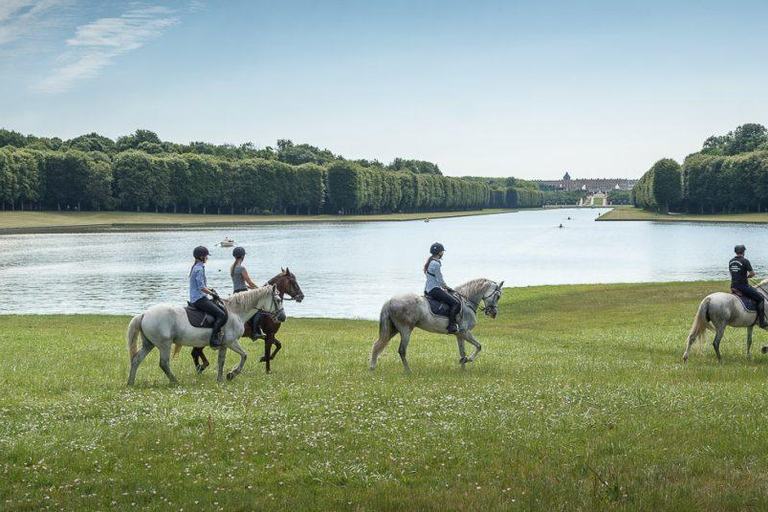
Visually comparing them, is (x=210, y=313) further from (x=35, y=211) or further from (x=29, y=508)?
(x=35, y=211)

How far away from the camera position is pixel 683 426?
1182 cm

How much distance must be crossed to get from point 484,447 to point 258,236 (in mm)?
104267

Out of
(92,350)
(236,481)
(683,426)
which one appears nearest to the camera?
(236,481)

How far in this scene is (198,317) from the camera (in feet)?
56.0

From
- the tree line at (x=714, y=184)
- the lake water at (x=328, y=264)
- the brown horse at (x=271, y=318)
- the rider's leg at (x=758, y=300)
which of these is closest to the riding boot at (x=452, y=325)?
the brown horse at (x=271, y=318)

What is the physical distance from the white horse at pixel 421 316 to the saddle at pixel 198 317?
3.99 m

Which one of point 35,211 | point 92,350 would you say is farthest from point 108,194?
point 92,350

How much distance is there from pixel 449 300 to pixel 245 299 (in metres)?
5.05

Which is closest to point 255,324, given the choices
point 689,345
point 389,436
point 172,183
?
point 389,436

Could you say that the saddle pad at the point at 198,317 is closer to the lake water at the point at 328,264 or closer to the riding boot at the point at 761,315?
the riding boot at the point at 761,315

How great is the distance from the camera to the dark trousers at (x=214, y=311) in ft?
55.9

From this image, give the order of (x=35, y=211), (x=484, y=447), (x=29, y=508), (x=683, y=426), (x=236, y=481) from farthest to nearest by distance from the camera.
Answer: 1. (x=35, y=211)
2. (x=683, y=426)
3. (x=484, y=447)
4. (x=236, y=481)
5. (x=29, y=508)

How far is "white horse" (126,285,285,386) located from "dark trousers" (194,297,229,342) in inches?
5.2

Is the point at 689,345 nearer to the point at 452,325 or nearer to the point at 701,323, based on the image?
the point at 701,323
